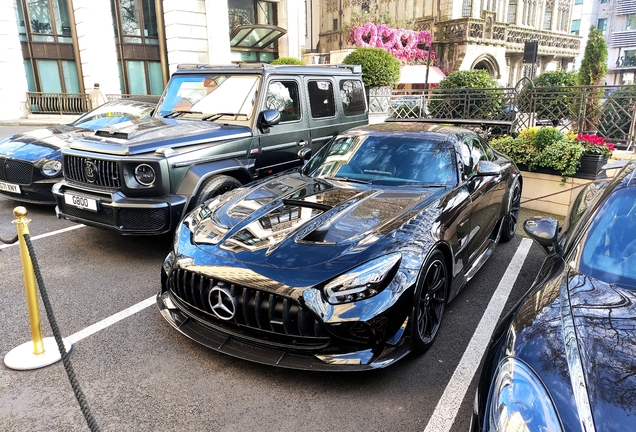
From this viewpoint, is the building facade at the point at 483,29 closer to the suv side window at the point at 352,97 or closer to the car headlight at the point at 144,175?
the suv side window at the point at 352,97

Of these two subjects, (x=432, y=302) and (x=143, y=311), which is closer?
(x=432, y=302)

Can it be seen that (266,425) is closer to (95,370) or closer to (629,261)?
(95,370)

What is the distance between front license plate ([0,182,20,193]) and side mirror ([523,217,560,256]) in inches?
259

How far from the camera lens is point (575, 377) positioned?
1.75 m

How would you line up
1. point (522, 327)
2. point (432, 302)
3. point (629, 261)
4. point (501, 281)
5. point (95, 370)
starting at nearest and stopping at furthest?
1. point (522, 327)
2. point (629, 261)
3. point (95, 370)
4. point (432, 302)
5. point (501, 281)

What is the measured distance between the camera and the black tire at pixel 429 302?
2.98 meters

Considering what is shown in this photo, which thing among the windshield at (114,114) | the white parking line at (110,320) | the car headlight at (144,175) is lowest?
the white parking line at (110,320)

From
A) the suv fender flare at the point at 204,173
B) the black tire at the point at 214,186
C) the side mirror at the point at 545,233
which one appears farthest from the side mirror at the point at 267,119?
the side mirror at the point at 545,233

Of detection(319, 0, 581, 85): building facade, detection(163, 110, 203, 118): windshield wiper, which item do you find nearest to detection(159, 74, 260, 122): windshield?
detection(163, 110, 203, 118): windshield wiper

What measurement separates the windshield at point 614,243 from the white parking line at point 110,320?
3.34m

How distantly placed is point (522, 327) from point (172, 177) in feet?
11.9

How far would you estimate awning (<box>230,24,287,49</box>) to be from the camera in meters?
22.2

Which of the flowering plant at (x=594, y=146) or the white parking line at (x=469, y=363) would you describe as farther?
the flowering plant at (x=594, y=146)

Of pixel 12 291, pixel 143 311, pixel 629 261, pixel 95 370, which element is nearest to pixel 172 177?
pixel 143 311
